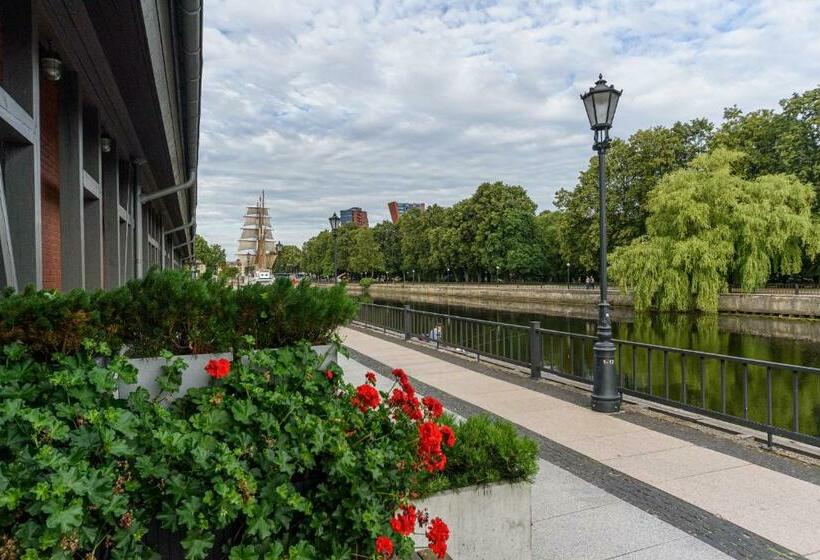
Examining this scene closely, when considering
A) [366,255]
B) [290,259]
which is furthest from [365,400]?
[290,259]

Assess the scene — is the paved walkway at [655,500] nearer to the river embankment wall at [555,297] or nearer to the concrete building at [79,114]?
the river embankment wall at [555,297]

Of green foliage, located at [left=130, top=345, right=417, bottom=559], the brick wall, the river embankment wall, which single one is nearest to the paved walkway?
green foliage, located at [left=130, top=345, right=417, bottom=559]

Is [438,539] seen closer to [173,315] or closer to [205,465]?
[205,465]

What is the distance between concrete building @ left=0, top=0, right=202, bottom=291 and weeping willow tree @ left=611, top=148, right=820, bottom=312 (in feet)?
85.9

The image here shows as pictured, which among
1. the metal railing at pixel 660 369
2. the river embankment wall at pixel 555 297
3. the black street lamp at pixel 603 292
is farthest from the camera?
the river embankment wall at pixel 555 297

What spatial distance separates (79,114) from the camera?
18.2ft

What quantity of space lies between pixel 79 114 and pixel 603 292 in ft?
22.5

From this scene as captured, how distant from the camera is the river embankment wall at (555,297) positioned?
98.1ft

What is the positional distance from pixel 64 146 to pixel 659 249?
2862 cm

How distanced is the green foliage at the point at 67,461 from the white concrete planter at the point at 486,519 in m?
1.55

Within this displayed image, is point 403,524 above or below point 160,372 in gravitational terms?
below

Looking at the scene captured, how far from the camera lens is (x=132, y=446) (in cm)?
211

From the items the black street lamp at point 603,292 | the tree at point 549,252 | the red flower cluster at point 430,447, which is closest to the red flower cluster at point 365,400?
the red flower cluster at point 430,447

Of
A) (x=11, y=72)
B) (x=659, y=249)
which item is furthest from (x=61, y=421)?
(x=659, y=249)
